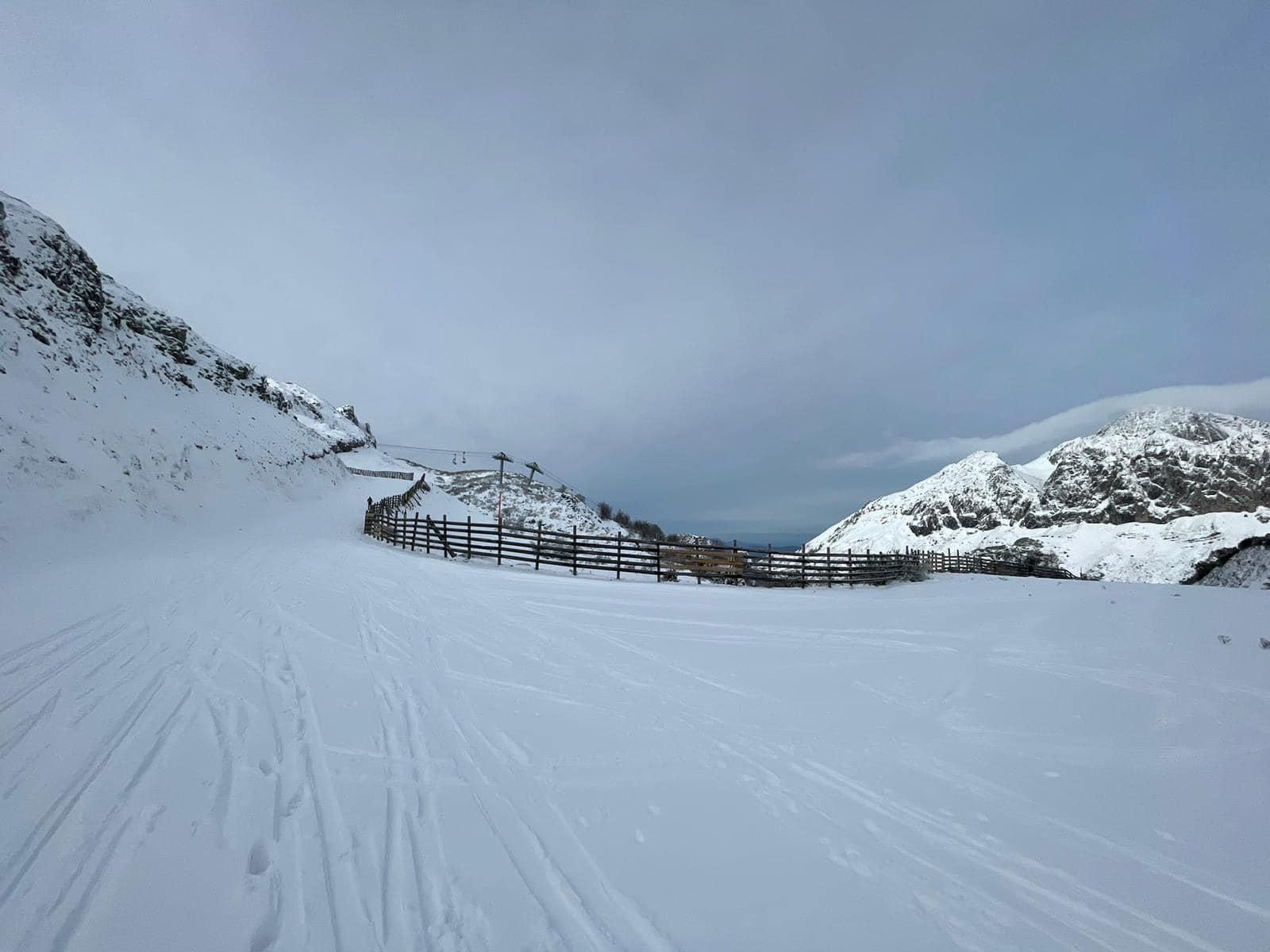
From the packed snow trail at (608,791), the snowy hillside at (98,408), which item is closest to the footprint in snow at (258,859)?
the packed snow trail at (608,791)

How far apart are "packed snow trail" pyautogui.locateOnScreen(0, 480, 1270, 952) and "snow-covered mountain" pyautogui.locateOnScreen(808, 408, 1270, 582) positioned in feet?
292

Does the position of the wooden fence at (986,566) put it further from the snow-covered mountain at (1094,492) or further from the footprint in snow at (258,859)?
the snow-covered mountain at (1094,492)

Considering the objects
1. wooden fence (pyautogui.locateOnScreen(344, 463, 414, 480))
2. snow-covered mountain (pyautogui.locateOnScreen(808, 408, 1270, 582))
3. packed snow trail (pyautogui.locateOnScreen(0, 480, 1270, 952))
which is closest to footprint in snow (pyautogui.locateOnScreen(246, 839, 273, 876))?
packed snow trail (pyautogui.locateOnScreen(0, 480, 1270, 952))

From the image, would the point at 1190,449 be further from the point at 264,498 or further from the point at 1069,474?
the point at 264,498

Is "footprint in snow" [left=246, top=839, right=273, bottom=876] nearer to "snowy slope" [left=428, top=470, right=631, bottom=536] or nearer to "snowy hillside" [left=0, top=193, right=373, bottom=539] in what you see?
"snowy hillside" [left=0, top=193, right=373, bottom=539]

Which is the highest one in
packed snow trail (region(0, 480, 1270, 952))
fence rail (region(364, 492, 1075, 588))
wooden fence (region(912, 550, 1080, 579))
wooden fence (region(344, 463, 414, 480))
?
wooden fence (region(344, 463, 414, 480))

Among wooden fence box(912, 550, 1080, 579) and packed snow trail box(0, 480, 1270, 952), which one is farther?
wooden fence box(912, 550, 1080, 579)

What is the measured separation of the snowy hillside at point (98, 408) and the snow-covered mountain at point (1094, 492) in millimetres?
94602

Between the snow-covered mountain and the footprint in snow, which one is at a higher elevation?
the snow-covered mountain

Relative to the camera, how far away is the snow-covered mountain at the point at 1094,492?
94.4 m

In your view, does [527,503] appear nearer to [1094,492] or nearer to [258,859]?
[258,859]

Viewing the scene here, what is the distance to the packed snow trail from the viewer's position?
2.09m

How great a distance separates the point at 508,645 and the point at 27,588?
8469 mm

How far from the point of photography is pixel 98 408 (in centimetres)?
1733
